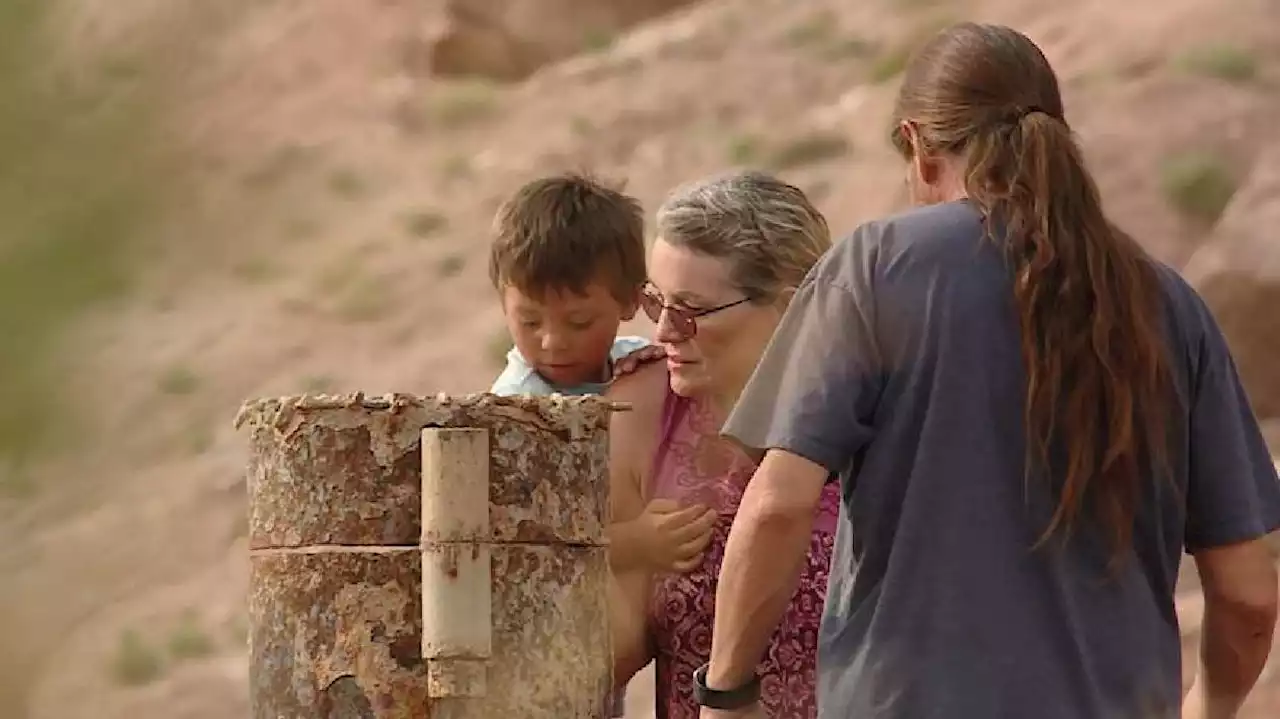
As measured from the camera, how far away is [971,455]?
285cm

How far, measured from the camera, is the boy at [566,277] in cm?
366

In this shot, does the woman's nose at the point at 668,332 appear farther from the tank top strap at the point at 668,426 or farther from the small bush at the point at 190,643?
the small bush at the point at 190,643

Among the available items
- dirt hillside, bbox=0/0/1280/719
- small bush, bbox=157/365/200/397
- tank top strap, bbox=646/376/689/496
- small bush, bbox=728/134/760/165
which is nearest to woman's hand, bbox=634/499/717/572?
tank top strap, bbox=646/376/689/496

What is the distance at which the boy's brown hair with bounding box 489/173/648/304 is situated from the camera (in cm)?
365

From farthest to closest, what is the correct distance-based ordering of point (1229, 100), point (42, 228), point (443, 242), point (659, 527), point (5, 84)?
point (443, 242)
point (1229, 100)
point (659, 527)
point (42, 228)
point (5, 84)

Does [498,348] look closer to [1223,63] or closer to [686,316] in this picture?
[1223,63]

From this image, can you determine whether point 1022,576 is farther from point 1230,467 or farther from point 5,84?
point 5,84

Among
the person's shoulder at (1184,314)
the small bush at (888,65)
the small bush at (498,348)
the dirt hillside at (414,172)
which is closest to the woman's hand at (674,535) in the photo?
the person's shoulder at (1184,314)

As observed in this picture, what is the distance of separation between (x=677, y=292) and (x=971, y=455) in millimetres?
633

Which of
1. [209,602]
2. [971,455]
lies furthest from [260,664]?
[209,602]

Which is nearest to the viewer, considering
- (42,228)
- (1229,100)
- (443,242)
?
(42,228)

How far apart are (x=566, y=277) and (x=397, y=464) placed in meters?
0.77

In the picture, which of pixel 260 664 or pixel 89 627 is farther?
pixel 89 627

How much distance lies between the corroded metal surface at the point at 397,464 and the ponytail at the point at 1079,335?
567 mm
